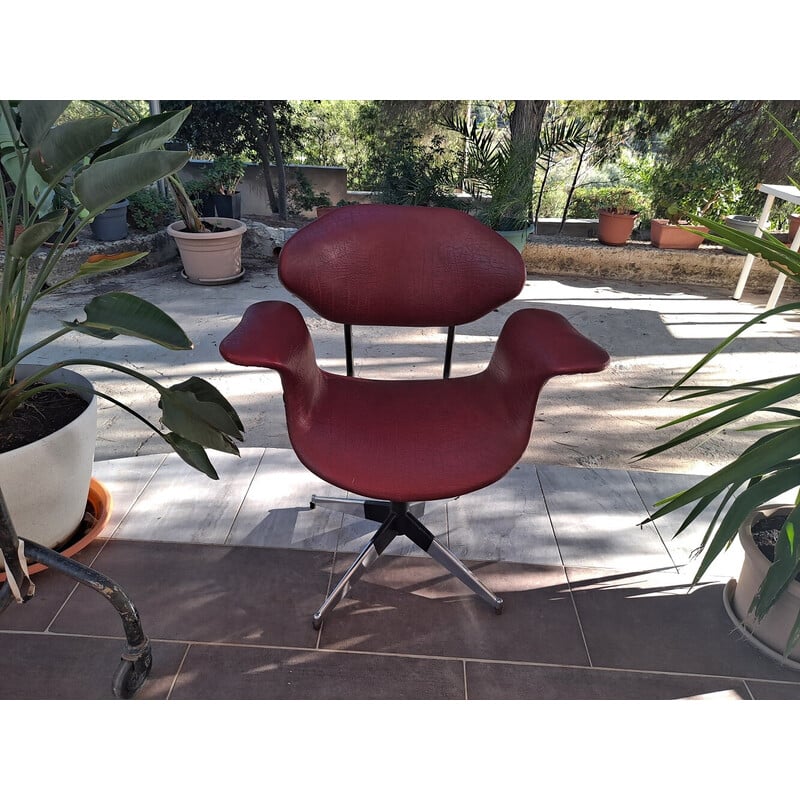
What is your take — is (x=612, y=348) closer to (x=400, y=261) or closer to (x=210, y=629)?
(x=400, y=261)

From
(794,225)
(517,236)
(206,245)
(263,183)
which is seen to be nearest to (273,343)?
(206,245)

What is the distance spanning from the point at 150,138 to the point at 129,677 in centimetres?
125

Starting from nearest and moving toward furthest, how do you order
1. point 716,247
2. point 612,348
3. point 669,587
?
point 669,587 → point 612,348 → point 716,247

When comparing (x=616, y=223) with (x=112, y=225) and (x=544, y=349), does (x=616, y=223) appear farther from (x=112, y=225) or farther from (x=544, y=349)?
(x=544, y=349)

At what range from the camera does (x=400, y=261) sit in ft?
5.52

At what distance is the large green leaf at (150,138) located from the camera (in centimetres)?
145

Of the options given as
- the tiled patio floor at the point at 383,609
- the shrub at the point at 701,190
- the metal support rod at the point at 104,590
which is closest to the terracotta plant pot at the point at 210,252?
the tiled patio floor at the point at 383,609

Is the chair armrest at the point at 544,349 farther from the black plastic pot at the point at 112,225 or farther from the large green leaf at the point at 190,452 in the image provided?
the black plastic pot at the point at 112,225

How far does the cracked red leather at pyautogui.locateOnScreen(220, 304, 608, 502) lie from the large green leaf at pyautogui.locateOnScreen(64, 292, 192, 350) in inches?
5.5

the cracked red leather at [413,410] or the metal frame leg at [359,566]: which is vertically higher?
the cracked red leather at [413,410]

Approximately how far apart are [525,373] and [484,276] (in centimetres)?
32

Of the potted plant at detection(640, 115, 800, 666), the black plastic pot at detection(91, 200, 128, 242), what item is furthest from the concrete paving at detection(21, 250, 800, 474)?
the potted plant at detection(640, 115, 800, 666)

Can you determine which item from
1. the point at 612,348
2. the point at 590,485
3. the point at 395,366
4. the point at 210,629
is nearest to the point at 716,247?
the point at 612,348

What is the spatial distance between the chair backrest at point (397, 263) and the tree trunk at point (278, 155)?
4120 mm
